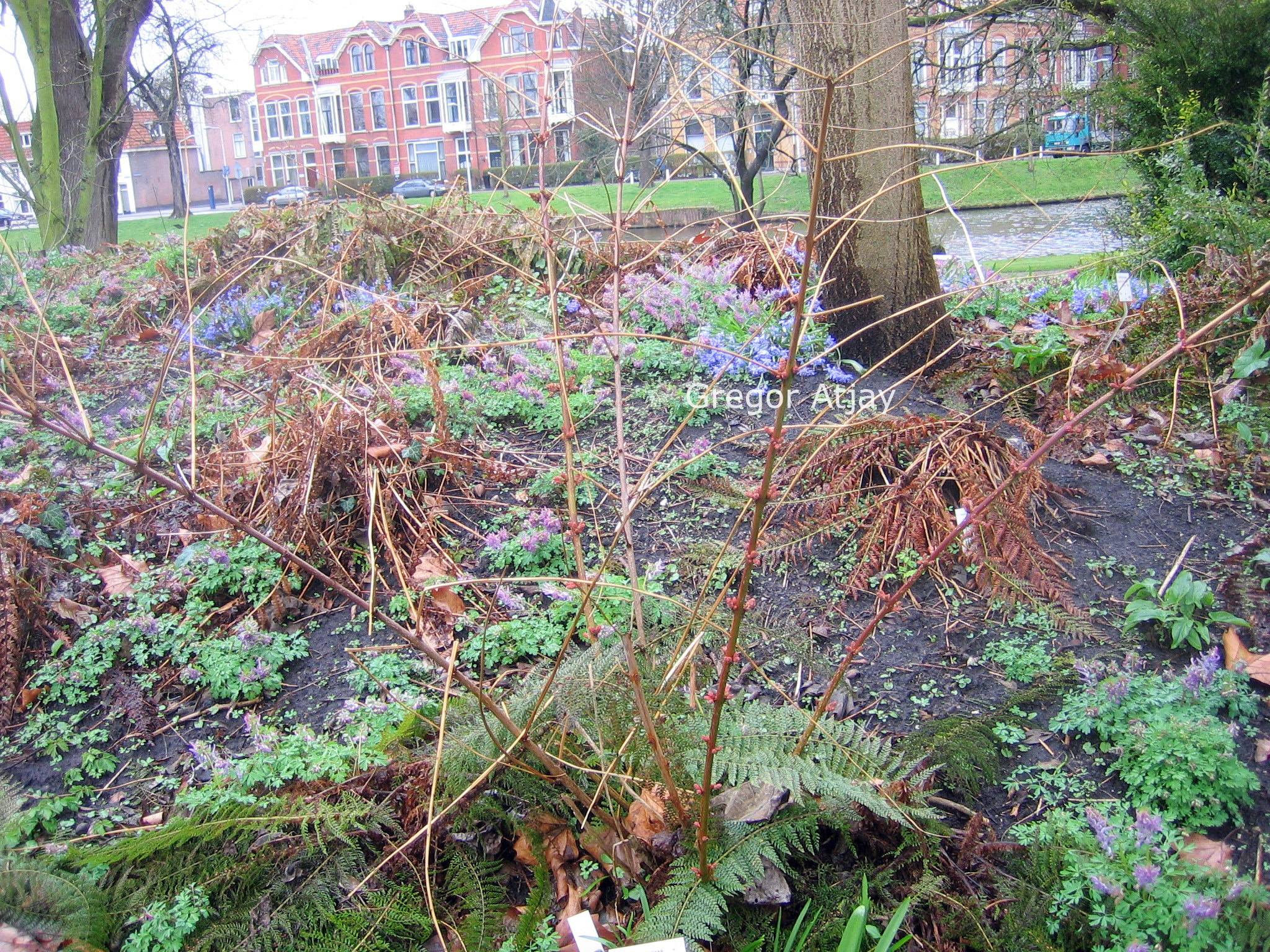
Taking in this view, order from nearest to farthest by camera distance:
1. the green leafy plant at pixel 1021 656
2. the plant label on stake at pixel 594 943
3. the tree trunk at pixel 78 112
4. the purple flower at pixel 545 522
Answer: the plant label on stake at pixel 594 943, the green leafy plant at pixel 1021 656, the purple flower at pixel 545 522, the tree trunk at pixel 78 112

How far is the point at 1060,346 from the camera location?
3137 millimetres

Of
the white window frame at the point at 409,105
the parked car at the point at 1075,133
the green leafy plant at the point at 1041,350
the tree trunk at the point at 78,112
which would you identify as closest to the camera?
the green leafy plant at the point at 1041,350

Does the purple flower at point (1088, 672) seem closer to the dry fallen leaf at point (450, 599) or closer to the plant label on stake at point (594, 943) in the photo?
the plant label on stake at point (594, 943)

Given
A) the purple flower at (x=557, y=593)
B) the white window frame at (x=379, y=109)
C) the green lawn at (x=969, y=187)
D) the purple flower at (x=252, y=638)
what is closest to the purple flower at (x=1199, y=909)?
the purple flower at (x=557, y=593)

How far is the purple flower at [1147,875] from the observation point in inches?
55.6

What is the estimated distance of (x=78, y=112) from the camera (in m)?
11.1

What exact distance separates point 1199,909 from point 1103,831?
0.24 m

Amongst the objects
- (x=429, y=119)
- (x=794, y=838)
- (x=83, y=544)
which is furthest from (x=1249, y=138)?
(x=429, y=119)

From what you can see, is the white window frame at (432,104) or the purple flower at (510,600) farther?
the white window frame at (432,104)

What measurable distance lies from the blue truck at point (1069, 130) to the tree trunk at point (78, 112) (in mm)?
11503

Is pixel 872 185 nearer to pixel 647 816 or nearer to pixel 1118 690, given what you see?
pixel 1118 690

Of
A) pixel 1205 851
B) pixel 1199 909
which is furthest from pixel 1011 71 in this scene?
pixel 1199 909

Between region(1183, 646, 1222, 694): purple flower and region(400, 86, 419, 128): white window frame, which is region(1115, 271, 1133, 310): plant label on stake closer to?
region(1183, 646, 1222, 694): purple flower

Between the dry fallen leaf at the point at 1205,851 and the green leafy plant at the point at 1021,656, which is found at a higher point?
the green leafy plant at the point at 1021,656
